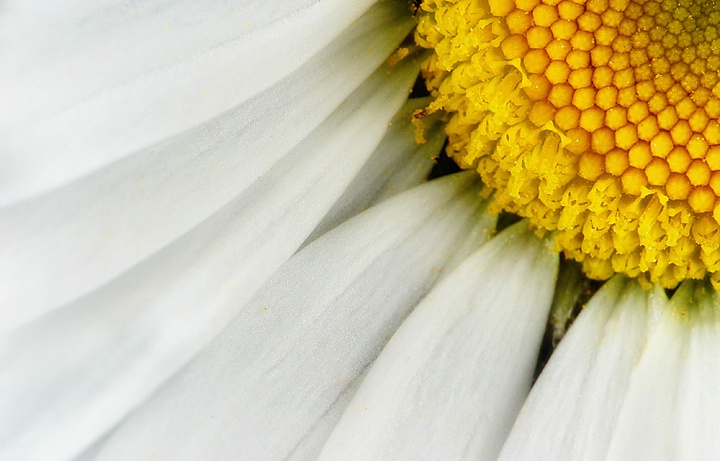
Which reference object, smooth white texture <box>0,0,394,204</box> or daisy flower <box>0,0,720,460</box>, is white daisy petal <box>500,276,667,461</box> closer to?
daisy flower <box>0,0,720,460</box>

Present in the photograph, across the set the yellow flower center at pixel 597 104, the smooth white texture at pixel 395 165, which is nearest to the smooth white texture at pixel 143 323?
the smooth white texture at pixel 395 165

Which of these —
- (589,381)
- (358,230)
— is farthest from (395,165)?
(589,381)

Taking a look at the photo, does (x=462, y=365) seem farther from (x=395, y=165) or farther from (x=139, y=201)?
(x=139, y=201)

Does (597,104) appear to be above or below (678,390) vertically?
above

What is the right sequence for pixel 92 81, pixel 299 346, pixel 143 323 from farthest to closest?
pixel 299 346
pixel 143 323
pixel 92 81

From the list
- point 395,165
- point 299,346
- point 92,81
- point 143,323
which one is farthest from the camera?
point 395,165

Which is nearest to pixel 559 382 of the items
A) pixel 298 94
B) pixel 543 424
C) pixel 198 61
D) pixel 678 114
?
pixel 543 424

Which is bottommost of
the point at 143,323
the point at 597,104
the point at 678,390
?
the point at 678,390

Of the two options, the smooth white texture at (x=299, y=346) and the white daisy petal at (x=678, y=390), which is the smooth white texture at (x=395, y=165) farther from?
the white daisy petal at (x=678, y=390)
